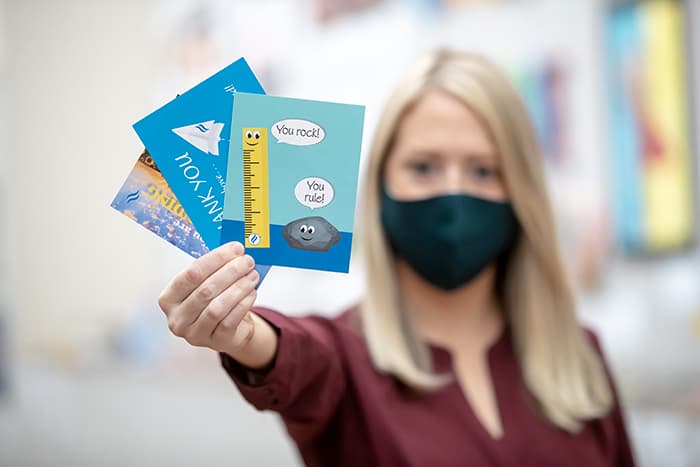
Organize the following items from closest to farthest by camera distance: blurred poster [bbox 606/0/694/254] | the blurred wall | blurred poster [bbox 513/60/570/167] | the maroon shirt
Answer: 1. the maroon shirt
2. blurred poster [bbox 606/0/694/254]
3. blurred poster [bbox 513/60/570/167]
4. the blurred wall

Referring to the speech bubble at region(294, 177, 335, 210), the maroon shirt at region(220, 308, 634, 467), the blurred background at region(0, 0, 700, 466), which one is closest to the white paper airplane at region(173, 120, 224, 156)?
the speech bubble at region(294, 177, 335, 210)

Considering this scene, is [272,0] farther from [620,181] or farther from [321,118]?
[321,118]

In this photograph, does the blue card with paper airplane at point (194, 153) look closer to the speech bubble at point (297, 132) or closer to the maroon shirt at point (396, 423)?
the speech bubble at point (297, 132)

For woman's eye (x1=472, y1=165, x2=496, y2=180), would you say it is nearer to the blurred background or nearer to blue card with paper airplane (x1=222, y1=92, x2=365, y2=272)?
blue card with paper airplane (x1=222, y1=92, x2=365, y2=272)

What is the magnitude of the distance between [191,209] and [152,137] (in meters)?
0.10

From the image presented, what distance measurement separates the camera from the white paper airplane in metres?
0.84

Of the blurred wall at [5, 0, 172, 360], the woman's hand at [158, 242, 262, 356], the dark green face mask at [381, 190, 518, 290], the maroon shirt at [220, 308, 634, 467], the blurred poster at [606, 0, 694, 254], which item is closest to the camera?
the woman's hand at [158, 242, 262, 356]

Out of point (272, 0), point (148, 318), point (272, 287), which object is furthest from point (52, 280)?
point (272, 0)

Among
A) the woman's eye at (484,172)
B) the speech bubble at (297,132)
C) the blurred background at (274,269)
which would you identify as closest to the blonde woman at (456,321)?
the woman's eye at (484,172)

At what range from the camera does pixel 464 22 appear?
2041mm

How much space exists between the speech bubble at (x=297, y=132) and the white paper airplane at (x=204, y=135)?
7cm

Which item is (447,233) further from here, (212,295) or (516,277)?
(212,295)

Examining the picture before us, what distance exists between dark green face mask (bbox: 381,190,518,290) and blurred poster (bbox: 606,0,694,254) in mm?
756

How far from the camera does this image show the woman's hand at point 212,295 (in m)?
0.78
